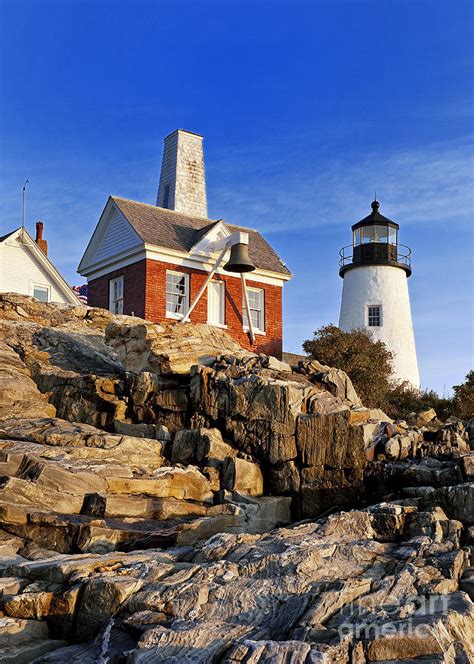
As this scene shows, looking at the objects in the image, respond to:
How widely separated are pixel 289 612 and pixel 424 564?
2.21 m

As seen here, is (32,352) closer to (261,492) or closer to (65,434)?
(65,434)

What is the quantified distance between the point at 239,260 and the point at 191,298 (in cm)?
238

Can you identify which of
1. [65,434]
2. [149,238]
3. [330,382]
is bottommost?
[65,434]

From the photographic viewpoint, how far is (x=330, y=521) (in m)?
11.8

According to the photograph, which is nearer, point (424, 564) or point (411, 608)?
point (411, 608)

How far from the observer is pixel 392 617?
818 centimetres

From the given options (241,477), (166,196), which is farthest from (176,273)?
(241,477)

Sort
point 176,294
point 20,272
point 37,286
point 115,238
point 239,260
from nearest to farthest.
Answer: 1. point 239,260
2. point 176,294
3. point 115,238
4. point 20,272
5. point 37,286

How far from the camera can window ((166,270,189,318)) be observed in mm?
28734

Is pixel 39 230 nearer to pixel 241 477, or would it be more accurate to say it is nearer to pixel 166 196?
pixel 166 196

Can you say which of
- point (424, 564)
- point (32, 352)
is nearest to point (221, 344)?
point (32, 352)

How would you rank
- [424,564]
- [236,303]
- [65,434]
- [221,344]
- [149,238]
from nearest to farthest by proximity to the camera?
[424,564] → [65,434] → [221,344] → [149,238] → [236,303]

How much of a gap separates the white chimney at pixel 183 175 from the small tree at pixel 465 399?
13.3 meters

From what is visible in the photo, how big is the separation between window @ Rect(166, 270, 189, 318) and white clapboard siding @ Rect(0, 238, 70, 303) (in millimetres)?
6562
